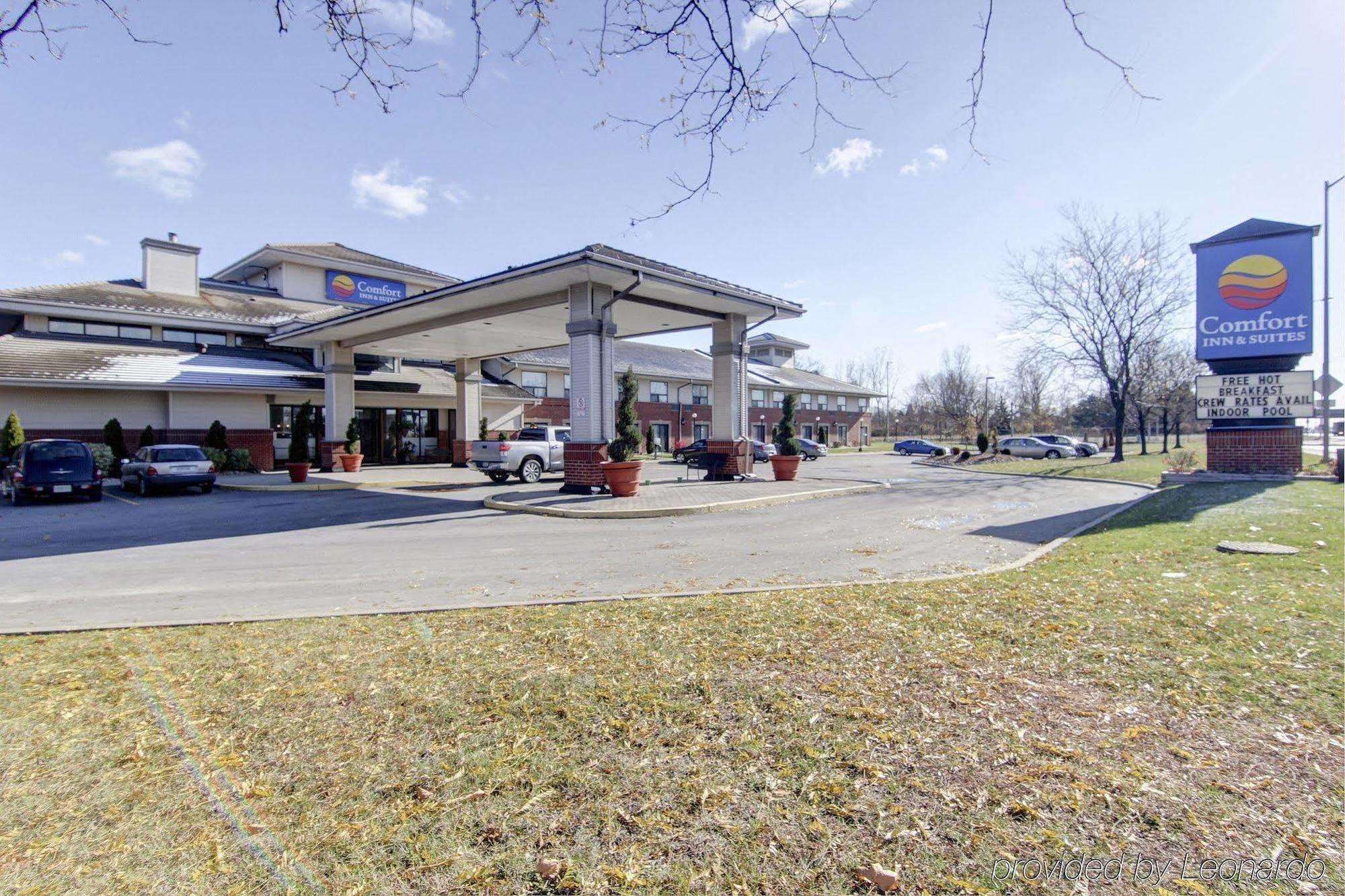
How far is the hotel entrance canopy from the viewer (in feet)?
48.7

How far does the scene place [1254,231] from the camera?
17953 millimetres

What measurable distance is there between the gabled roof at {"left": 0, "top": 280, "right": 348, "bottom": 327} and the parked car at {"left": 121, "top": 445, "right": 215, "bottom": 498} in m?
7.46

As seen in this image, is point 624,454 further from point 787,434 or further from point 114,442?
point 114,442

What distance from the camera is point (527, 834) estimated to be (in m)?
2.47

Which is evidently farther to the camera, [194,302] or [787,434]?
[194,302]

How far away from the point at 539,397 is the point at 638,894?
34.2m

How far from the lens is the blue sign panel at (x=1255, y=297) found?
17422 millimetres

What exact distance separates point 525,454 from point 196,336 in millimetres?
16974

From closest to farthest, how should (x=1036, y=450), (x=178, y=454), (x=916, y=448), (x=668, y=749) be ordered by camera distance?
(x=668, y=749) → (x=178, y=454) → (x=1036, y=450) → (x=916, y=448)

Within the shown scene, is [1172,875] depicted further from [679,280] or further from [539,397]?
[539,397]

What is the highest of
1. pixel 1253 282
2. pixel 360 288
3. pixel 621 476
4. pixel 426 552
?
pixel 360 288

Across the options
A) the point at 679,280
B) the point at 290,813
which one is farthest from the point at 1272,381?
the point at 290,813

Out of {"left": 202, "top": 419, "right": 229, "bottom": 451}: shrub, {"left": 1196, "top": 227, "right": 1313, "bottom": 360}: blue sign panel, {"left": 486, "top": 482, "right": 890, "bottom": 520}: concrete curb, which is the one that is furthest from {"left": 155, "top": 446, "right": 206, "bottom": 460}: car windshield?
{"left": 1196, "top": 227, "right": 1313, "bottom": 360}: blue sign panel

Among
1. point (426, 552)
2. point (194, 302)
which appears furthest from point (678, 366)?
point (426, 552)
